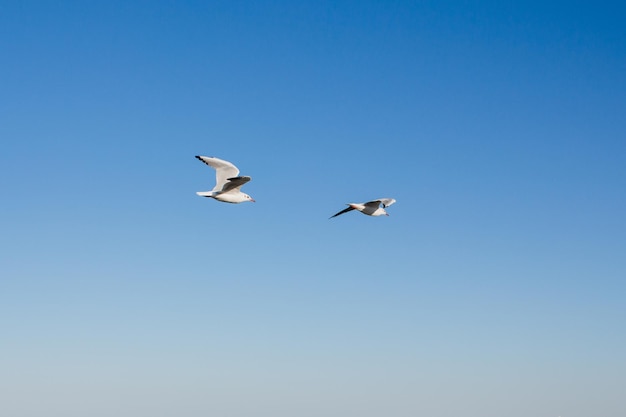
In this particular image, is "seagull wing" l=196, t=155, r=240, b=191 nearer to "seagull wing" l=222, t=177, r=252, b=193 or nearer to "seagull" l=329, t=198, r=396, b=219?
"seagull wing" l=222, t=177, r=252, b=193

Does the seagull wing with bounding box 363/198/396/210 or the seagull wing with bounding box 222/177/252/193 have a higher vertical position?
the seagull wing with bounding box 363/198/396/210

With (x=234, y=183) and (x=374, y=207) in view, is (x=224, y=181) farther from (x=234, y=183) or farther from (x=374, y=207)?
(x=374, y=207)

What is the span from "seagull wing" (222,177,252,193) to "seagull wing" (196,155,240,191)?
2.08 ft

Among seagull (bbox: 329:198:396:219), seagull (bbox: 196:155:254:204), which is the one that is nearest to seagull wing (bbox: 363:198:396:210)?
seagull (bbox: 329:198:396:219)

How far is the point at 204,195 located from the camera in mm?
101062

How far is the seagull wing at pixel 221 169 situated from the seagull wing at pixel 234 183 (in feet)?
2.08

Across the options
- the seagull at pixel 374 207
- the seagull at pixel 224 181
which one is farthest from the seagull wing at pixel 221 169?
the seagull at pixel 374 207

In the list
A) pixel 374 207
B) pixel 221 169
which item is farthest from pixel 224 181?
pixel 374 207

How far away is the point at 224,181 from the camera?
10362cm

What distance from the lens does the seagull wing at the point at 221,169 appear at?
10188 cm

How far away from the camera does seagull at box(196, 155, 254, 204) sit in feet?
334

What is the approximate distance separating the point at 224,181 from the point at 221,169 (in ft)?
4.67

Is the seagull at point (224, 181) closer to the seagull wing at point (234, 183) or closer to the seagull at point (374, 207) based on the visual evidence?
the seagull wing at point (234, 183)

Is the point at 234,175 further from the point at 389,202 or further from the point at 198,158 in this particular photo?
the point at 389,202
